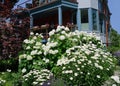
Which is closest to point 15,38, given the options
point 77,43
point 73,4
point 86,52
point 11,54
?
point 11,54

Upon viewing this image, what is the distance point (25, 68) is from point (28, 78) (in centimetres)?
165

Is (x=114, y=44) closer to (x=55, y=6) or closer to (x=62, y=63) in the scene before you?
(x=55, y=6)

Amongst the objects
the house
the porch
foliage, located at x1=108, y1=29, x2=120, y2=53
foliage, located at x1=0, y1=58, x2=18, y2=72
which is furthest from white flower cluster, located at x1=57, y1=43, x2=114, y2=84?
the house

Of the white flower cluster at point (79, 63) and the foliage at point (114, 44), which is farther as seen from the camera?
the foliage at point (114, 44)

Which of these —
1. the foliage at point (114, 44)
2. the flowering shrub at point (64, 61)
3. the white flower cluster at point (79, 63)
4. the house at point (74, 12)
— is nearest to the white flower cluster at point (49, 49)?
the flowering shrub at point (64, 61)

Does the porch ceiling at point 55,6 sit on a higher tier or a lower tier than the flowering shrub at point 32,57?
higher

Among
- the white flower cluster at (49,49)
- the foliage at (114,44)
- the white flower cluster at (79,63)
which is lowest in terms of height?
the foliage at (114,44)

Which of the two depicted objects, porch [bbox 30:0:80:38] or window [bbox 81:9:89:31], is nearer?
porch [bbox 30:0:80:38]

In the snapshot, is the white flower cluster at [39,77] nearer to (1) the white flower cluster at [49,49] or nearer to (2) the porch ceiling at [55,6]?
(1) the white flower cluster at [49,49]

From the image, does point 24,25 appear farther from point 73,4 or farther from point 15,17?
point 73,4

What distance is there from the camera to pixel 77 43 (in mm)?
13516

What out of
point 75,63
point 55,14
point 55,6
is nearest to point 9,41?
point 75,63

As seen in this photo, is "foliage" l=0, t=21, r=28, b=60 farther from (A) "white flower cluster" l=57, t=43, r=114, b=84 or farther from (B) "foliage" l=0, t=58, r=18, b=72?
(A) "white flower cluster" l=57, t=43, r=114, b=84

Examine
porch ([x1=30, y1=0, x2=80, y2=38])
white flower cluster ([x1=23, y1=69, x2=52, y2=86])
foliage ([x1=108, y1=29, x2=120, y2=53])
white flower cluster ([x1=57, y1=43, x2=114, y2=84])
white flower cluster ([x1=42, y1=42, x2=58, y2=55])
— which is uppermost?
porch ([x1=30, y1=0, x2=80, y2=38])
